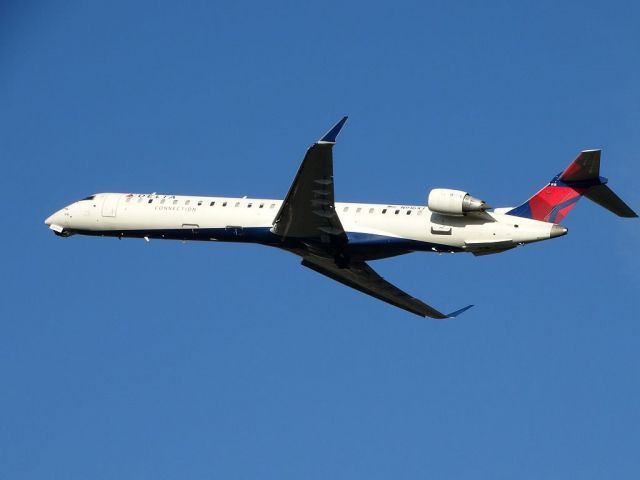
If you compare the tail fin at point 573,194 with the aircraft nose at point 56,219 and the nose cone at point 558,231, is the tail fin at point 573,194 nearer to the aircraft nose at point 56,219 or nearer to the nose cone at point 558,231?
the nose cone at point 558,231

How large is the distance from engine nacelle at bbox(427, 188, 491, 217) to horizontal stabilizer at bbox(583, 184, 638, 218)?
155 inches

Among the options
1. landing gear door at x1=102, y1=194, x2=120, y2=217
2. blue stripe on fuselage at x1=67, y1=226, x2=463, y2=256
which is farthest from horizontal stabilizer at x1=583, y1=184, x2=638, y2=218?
landing gear door at x1=102, y1=194, x2=120, y2=217

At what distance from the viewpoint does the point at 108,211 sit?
51.9 metres

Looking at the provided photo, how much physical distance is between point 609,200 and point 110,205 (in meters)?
21.5

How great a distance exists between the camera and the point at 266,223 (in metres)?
48.2

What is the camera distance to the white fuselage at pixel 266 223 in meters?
44.6

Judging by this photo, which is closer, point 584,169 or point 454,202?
point 584,169

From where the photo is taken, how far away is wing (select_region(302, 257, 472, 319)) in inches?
1982

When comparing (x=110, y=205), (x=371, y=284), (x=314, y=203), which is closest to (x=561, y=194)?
(x=314, y=203)

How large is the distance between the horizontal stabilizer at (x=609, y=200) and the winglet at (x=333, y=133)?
9.87 m

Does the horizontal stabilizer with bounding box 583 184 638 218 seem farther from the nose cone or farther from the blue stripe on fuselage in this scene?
the blue stripe on fuselage

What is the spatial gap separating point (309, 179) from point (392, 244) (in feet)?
16.3

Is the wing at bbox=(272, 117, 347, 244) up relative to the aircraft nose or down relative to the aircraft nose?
down

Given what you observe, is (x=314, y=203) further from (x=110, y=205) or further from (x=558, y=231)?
(x=110, y=205)
